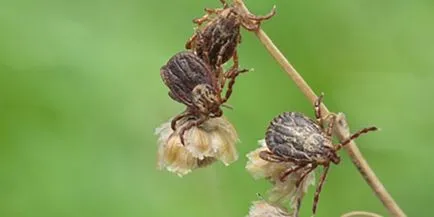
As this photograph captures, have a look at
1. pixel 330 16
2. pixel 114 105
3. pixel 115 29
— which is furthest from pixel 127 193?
pixel 330 16

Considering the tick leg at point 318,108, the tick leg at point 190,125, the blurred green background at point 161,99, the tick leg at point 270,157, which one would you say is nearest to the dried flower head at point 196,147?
the tick leg at point 190,125

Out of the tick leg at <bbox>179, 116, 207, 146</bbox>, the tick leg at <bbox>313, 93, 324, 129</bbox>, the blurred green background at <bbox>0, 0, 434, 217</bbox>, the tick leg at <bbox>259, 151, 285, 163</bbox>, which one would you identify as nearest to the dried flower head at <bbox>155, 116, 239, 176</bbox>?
the tick leg at <bbox>179, 116, 207, 146</bbox>

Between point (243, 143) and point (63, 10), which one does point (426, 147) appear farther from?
point (63, 10)

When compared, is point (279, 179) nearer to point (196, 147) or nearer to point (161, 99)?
point (196, 147)

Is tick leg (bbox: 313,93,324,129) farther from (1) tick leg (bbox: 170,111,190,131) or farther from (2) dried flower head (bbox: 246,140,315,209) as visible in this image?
(1) tick leg (bbox: 170,111,190,131)

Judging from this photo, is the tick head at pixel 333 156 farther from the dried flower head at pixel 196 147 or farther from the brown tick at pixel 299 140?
the dried flower head at pixel 196 147
